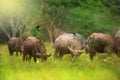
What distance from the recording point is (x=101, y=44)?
10664 millimetres

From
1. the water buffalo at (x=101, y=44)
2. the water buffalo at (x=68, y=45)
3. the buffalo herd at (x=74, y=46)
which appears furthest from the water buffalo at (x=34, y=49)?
the water buffalo at (x=101, y=44)

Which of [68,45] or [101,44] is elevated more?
[101,44]

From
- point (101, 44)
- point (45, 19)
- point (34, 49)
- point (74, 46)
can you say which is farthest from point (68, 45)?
point (45, 19)

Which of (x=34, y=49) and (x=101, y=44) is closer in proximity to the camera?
(x=101, y=44)

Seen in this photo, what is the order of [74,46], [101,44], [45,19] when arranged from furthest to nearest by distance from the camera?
[45,19] → [74,46] → [101,44]

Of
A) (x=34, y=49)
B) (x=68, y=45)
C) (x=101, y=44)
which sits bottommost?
(x=68, y=45)

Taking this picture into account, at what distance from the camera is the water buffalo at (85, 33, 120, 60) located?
33.3 ft

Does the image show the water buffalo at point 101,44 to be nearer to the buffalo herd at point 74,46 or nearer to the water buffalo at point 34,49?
the buffalo herd at point 74,46

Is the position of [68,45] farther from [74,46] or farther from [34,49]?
[34,49]

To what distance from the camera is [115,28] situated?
1602 cm

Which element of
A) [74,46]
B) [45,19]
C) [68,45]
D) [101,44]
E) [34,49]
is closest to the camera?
[101,44]

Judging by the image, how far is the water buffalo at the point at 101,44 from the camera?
10148 millimetres

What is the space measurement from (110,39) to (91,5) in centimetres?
493

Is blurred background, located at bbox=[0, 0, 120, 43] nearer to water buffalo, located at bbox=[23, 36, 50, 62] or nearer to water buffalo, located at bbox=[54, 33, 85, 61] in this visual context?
water buffalo, located at bbox=[54, 33, 85, 61]
